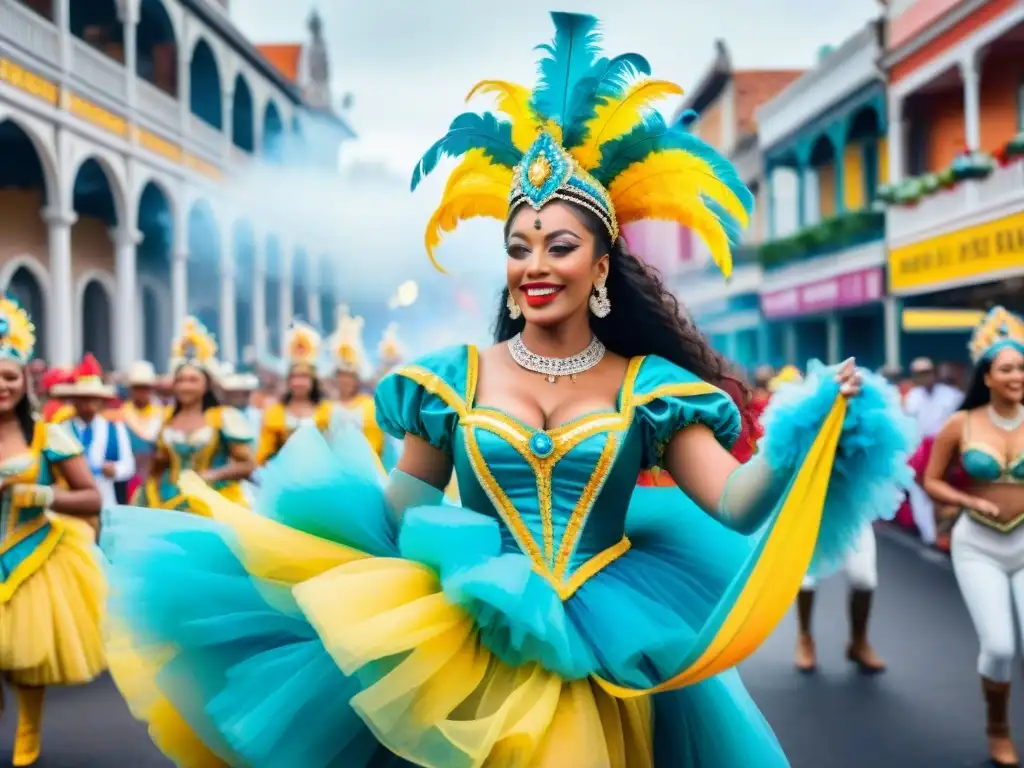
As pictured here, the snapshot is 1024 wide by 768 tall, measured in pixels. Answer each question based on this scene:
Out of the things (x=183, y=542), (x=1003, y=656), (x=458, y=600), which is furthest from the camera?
(x=1003, y=656)

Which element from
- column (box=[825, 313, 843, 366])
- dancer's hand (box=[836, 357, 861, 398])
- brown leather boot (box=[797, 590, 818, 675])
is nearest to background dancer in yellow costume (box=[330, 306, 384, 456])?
brown leather boot (box=[797, 590, 818, 675])

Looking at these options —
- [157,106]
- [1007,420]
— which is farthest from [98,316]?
[1007,420]

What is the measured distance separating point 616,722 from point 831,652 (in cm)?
539

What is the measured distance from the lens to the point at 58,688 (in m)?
7.25

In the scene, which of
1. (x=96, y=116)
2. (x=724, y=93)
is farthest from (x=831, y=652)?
(x=724, y=93)

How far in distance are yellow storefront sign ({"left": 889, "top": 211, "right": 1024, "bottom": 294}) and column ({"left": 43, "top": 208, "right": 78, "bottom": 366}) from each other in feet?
42.8

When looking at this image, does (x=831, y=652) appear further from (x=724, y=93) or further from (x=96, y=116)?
(x=724, y=93)

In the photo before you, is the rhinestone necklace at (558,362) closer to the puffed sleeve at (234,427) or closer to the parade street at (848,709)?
the parade street at (848,709)

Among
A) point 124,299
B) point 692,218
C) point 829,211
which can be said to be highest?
point 829,211

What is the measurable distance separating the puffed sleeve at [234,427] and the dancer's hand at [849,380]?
20.0 ft

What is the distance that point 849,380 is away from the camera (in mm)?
2547

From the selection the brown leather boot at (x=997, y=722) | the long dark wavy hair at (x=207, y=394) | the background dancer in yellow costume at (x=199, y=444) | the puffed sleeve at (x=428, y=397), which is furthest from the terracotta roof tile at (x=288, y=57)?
the puffed sleeve at (x=428, y=397)

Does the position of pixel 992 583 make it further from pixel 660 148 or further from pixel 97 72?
pixel 97 72

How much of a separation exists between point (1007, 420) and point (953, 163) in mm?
12603
